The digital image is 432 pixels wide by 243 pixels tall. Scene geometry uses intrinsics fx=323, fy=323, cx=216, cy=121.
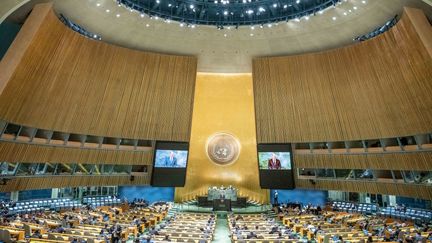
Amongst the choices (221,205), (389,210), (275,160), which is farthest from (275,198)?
(389,210)

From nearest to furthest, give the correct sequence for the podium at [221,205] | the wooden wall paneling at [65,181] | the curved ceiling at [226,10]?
1. the wooden wall paneling at [65,181]
2. the curved ceiling at [226,10]
3. the podium at [221,205]

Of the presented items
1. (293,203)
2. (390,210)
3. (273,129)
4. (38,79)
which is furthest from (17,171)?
(390,210)

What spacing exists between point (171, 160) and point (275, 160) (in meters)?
7.60

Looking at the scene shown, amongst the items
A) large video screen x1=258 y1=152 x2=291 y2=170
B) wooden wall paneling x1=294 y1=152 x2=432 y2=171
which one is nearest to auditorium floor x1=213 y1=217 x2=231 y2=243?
large video screen x1=258 y1=152 x2=291 y2=170

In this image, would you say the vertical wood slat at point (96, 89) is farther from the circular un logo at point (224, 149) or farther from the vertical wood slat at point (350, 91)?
the vertical wood slat at point (350, 91)

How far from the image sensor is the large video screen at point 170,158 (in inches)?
925

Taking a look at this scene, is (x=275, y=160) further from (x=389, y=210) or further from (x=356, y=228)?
(x=389, y=210)

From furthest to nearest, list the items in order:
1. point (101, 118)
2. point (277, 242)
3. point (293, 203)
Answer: point (293, 203)
point (101, 118)
point (277, 242)

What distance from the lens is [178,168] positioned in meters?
23.8

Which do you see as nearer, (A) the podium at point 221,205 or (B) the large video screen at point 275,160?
(A) the podium at point 221,205

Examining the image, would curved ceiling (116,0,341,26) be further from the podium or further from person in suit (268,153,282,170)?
the podium

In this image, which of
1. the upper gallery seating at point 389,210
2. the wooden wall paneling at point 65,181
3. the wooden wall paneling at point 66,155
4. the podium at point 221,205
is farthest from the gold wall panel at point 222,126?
the upper gallery seating at point 389,210

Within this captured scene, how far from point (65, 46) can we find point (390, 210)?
22596mm

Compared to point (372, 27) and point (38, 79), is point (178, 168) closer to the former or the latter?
point (38, 79)
